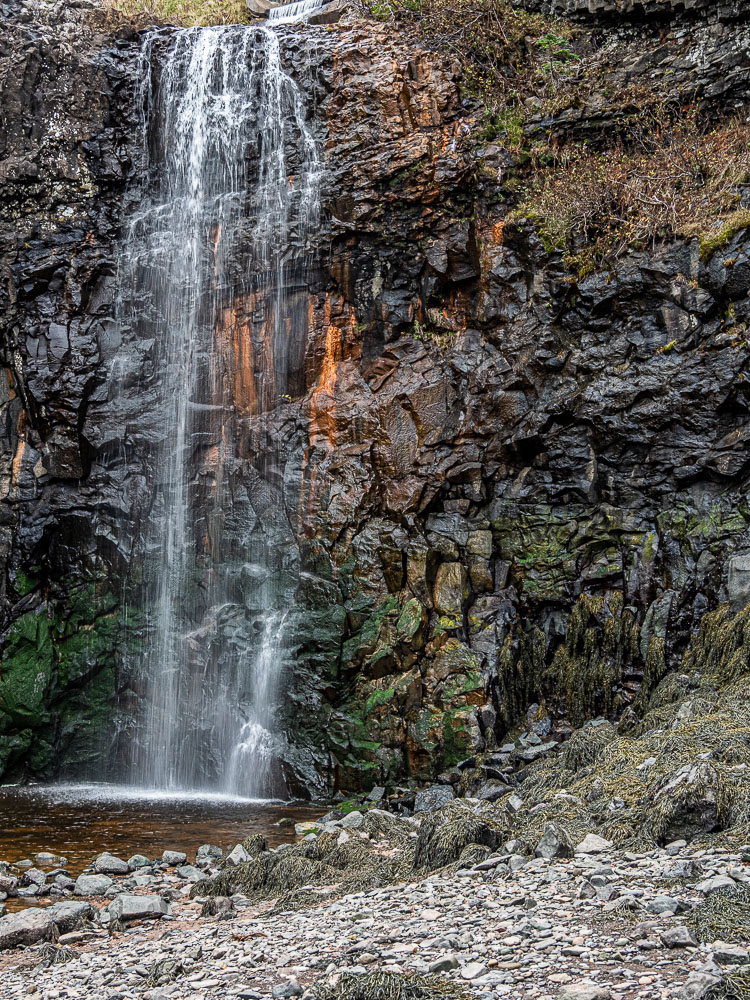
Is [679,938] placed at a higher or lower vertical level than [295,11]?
lower

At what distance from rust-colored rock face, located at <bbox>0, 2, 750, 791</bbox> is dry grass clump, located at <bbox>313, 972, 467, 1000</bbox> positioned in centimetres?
657

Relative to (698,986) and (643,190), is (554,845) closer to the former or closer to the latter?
(698,986)

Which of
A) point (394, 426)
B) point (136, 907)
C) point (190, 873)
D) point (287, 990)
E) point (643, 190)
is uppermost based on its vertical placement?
point (643, 190)

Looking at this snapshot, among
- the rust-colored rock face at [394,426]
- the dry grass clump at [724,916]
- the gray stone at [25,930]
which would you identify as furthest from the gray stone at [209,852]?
the dry grass clump at [724,916]

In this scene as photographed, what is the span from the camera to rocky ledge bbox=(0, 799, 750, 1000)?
3930mm

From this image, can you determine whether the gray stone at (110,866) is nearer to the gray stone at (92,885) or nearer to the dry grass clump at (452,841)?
the gray stone at (92,885)

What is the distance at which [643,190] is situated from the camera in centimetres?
1252

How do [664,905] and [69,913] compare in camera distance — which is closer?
[664,905]

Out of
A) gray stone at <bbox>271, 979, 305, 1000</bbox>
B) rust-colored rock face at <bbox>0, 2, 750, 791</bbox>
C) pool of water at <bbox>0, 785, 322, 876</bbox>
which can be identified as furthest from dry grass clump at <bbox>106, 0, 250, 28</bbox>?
gray stone at <bbox>271, 979, 305, 1000</bbox>

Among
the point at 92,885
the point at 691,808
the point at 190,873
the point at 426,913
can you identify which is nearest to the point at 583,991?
the point at 426,913

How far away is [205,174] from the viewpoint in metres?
14.7

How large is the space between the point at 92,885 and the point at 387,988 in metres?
4.35

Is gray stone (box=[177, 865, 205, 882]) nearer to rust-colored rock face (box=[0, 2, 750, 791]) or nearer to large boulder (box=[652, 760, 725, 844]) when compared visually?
rust-colored rock face (box=[0, 2, 750, 791])

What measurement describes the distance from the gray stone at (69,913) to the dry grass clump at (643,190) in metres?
10.4
